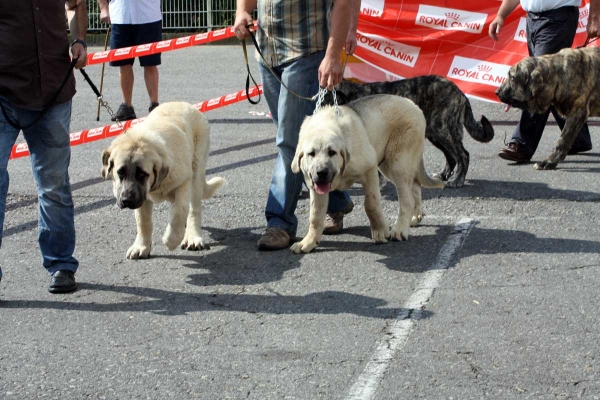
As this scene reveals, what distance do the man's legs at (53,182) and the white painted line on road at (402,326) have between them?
207 centimetres

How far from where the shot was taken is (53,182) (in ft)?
17.5

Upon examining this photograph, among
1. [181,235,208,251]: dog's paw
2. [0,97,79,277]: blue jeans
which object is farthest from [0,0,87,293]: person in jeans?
[181,235,208,251]: dog's paw

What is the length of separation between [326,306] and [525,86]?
4.00m

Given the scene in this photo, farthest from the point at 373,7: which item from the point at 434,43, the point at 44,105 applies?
the point at 44,105

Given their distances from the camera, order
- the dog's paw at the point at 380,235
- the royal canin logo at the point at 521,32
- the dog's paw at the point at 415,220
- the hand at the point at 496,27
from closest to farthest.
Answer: the dog's paw at the point at 380,235 < the dog's paw at the point at 415,220 < the hand at the point at 496,27 < the royal canin logo at the point at 521,32

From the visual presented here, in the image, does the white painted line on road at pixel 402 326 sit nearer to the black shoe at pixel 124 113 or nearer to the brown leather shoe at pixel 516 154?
the brown leather shoe at pixel 516 154

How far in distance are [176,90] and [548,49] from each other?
20.8 feet

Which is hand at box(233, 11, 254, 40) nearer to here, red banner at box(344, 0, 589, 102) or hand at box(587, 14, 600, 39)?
hand at box(587, 14, 600, 39)

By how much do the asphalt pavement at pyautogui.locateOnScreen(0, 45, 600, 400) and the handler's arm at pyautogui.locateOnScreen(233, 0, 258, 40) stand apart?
147 centimetres

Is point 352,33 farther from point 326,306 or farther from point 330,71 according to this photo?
point 326,306

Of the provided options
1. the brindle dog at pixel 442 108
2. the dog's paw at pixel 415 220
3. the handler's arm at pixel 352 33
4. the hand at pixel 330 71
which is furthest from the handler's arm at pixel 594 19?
the hand at pixel 330 71

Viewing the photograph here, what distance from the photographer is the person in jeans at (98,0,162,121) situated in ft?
34.8

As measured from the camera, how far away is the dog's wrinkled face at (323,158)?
5.68 meters

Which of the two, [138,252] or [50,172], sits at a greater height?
[50,172]
